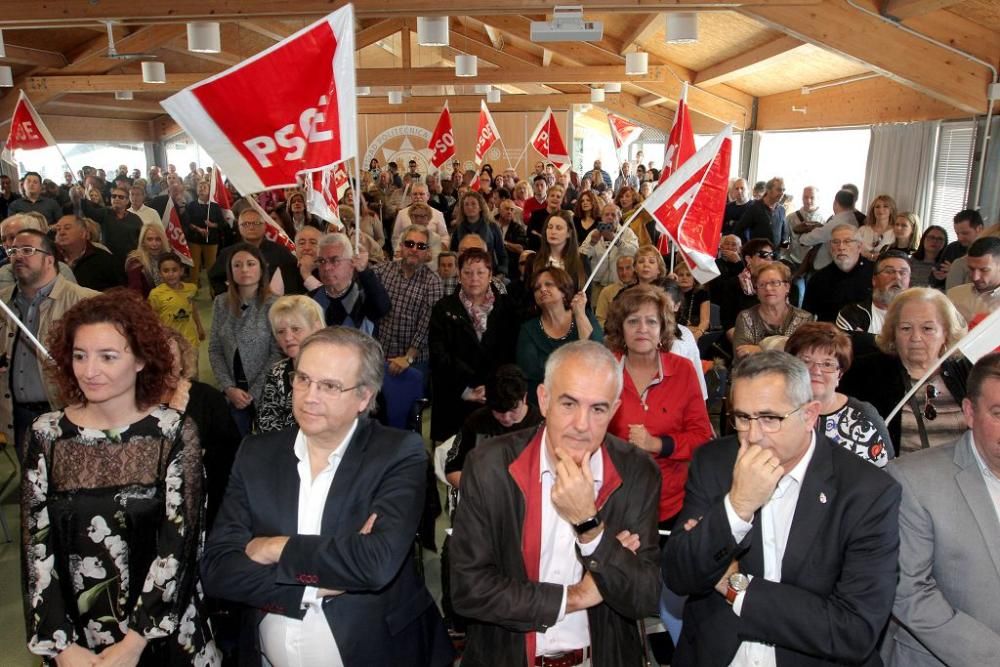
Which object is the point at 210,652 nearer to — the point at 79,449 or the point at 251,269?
the point at 79,449

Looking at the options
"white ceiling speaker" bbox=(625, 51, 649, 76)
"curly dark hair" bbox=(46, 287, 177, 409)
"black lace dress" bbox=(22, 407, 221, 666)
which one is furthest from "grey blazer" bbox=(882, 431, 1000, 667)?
"white ceiling speaker" bbox=(625, 51, 649, 76)

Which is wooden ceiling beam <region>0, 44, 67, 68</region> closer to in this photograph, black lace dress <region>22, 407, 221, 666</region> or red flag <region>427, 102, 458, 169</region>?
red flag <region>427, 102, 458, 169</region>

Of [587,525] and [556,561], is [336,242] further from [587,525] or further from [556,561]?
[587,525]

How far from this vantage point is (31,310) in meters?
3.70

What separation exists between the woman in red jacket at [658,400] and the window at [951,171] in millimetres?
7010

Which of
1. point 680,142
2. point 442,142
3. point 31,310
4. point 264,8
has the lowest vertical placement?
point 31,310

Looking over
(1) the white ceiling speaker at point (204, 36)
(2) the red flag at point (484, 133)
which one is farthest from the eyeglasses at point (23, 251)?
(2) the red flag at point (484, 133)

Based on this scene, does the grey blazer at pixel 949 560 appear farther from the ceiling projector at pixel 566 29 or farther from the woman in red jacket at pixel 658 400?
the ceiling projector at pixel 566 29

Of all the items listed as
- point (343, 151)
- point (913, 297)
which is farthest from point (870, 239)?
point (343, 151)

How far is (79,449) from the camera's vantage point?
2.14 meters

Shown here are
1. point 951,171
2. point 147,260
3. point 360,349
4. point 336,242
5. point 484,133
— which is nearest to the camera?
point 360,349

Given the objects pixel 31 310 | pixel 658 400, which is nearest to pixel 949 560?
pixel 658 400

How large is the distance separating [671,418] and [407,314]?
2.36 m

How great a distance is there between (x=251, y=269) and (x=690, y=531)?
2.94 metres
